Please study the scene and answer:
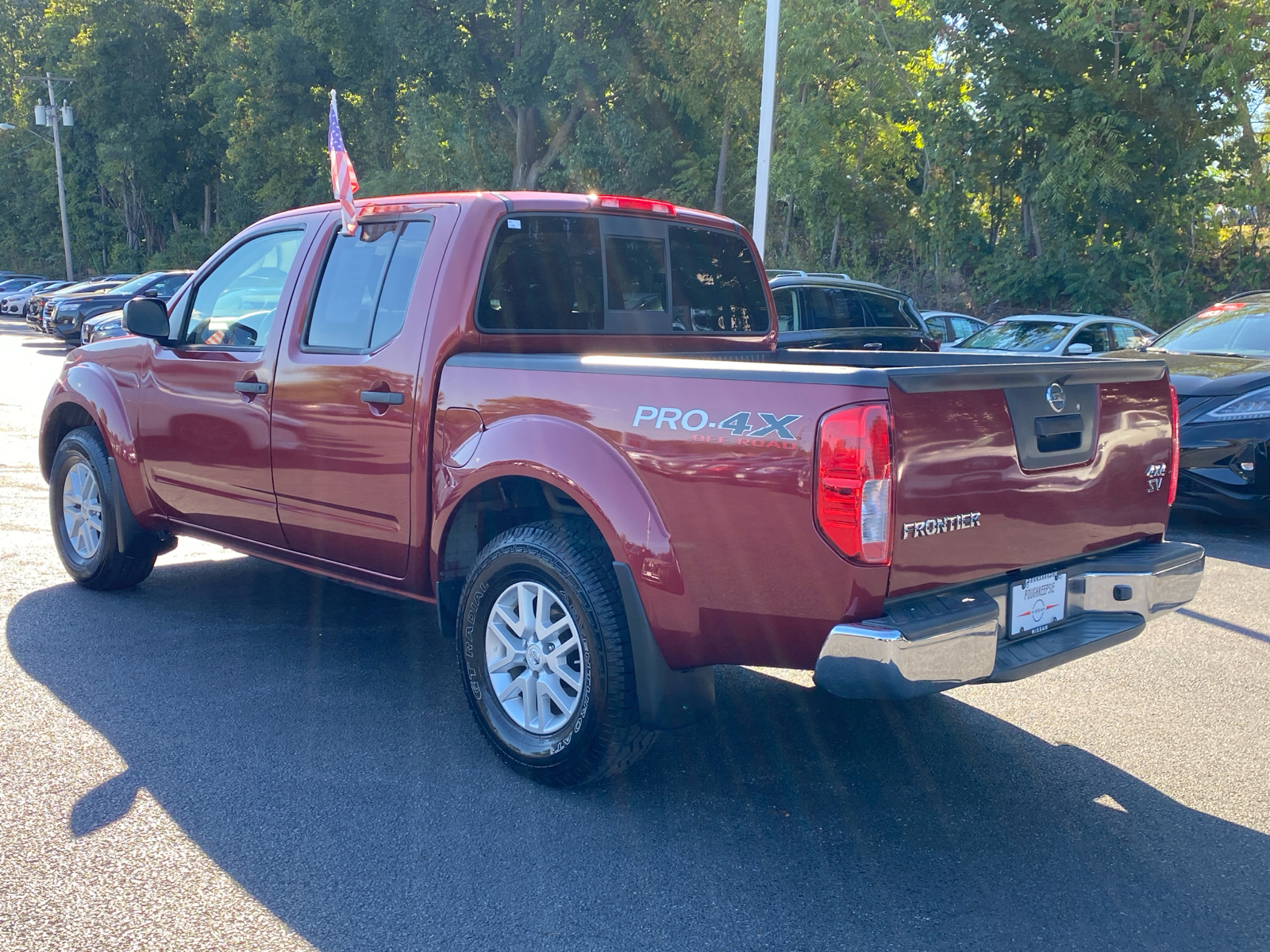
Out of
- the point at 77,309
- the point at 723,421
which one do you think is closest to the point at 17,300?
the point at 77,309

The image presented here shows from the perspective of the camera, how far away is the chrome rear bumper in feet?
10.0

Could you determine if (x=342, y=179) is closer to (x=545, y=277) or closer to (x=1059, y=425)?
(x=545, y=277)

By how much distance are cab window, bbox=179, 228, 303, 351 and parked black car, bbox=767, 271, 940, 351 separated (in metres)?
6.05

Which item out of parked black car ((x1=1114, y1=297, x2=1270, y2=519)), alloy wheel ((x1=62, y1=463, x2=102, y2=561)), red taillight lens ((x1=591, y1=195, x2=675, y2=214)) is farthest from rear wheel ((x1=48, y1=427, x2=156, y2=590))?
parked black car ((x1=1114, y1=297, x2=1270, y2=519))

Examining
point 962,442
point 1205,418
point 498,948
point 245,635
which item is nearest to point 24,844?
point 498,948

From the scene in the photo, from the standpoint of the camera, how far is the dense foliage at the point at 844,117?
20484mm

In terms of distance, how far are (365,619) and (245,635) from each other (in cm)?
60

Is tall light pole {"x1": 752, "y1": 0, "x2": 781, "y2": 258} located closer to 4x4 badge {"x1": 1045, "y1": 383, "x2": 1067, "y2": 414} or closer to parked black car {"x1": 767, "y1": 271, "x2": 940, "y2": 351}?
parked black car {"x1": 767, "y1": 271, "x2": 940, "y2": 351}

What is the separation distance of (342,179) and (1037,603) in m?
3.25

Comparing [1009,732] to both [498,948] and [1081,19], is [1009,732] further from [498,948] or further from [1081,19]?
[1081,19]

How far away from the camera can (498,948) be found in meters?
2.85

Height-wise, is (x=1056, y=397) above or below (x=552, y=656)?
above

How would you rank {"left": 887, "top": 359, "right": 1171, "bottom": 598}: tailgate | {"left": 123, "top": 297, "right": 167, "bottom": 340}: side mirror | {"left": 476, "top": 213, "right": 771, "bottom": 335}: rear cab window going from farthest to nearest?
{"left": 123, "top": 297, "right": 167, "bottom": 340}: side mirror
{"left": 476, "top": 213, "right": 771, "bottom": 335}: rear cab window
{"left": 887, "top": 359, "right": 1171, "bottom": 598}: tailgate

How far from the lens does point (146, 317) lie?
208 inches
